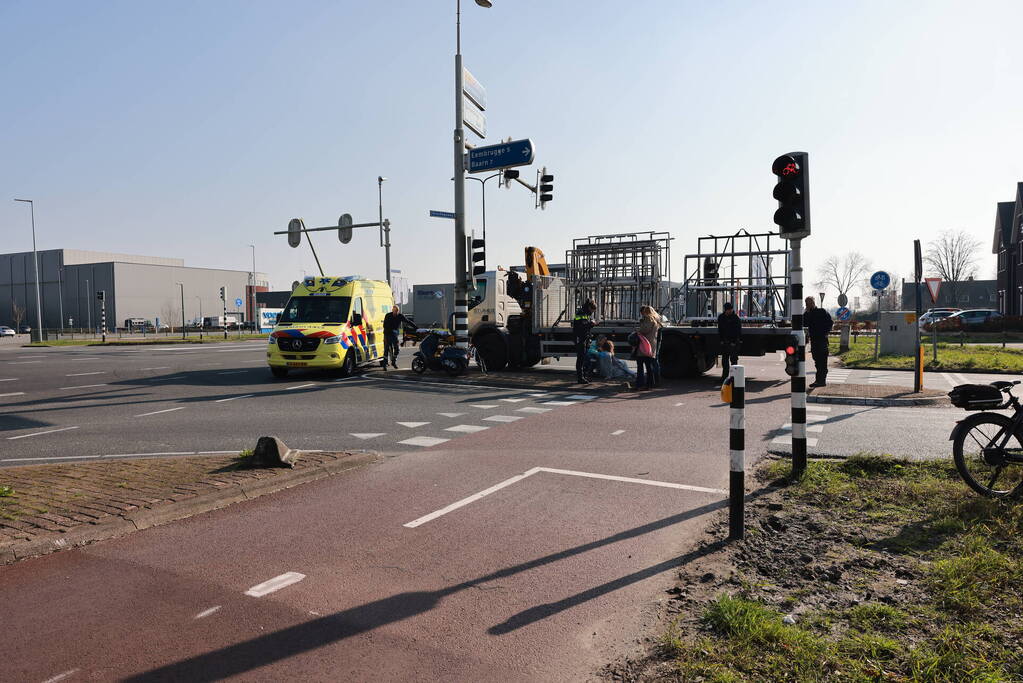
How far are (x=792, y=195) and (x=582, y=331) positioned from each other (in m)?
8.43

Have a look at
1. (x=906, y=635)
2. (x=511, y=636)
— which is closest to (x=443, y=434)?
(x=511, y=636)

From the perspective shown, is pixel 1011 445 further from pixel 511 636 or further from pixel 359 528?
pixel 359 528

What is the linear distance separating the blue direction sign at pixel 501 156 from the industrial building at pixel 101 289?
70.9 meters

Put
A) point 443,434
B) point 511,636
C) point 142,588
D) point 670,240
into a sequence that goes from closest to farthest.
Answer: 1. point 511,636
2. point 142,588
3. point 443,434
4. point 670,240

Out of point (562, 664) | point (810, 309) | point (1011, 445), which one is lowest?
point (562, 664)

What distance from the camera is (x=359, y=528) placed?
16.3ft

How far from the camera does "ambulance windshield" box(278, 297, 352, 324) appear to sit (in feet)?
55.0

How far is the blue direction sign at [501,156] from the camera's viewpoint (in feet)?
52.0

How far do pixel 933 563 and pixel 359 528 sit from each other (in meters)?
3.68

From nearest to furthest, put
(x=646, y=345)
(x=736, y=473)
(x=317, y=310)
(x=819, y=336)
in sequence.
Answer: (x=736, y=473)
(x=646, y=345)
(x=819, y=336)
(x=317, y=310)

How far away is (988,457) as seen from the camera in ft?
18.0

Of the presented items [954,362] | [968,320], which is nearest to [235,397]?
[954,362]

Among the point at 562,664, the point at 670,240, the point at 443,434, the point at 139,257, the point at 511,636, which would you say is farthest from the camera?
the point at 139,257

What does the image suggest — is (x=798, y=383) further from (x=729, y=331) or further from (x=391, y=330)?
(x=391, y=330)
